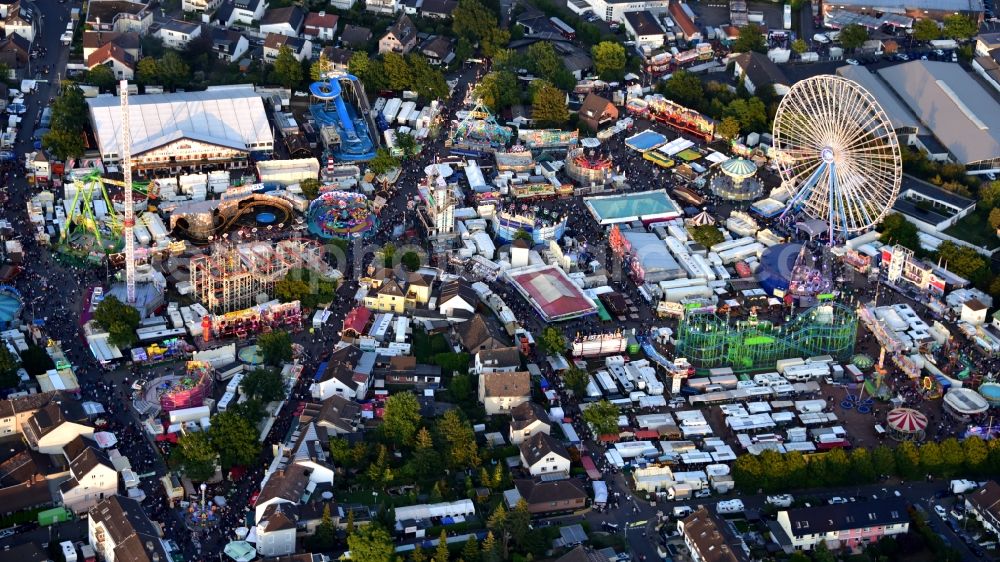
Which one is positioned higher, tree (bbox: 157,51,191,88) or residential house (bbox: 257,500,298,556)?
tree (bbox: 157,51,191,88)

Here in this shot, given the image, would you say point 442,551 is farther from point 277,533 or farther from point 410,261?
point 410,261

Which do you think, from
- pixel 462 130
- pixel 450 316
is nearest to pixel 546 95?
pixel 462 130

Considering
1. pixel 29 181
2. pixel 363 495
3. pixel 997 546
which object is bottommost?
pixel 997 546

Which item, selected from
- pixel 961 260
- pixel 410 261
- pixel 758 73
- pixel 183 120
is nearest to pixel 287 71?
pixel 183 120

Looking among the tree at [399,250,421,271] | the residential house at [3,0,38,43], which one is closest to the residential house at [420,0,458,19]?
the residential house at [3,0,38,43]

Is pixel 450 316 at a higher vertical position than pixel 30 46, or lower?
lower

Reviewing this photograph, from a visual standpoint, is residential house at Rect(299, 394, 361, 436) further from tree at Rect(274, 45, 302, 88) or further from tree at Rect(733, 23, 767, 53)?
tree at Rect(733, 23, 767, 53)

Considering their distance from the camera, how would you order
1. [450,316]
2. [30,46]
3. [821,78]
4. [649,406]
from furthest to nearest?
[30,46]
[821,78]
[450,316]
[649,406]

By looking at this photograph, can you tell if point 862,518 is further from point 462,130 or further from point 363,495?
point 462,130
